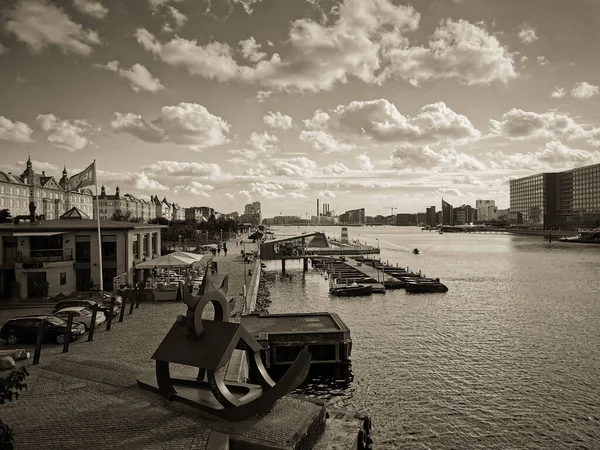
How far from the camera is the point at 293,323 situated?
2905cm

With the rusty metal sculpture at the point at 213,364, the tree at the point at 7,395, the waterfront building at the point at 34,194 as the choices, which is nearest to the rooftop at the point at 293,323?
the rusty metal sculpture at the point at 213,364

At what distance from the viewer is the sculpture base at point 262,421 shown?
37.0 ft

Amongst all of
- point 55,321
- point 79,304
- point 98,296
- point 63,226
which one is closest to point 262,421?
point 55,321

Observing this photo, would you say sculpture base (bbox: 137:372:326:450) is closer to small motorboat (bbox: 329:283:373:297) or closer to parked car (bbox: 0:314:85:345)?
parked car (bbox: 0:314:85:345)

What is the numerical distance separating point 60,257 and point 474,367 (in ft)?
104

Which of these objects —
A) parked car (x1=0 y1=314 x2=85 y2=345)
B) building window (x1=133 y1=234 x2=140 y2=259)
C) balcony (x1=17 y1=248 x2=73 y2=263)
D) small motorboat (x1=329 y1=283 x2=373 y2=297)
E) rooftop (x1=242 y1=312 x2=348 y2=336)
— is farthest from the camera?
small motorboat (x1=329 y1=283 x2=373 y2=297)

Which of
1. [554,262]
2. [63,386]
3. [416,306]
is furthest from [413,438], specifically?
[554,262]

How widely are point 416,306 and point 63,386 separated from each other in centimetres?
3747

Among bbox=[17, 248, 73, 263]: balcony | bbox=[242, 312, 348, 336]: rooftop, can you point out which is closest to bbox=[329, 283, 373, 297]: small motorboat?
bbox=[242, 312, 348, 336]: rooftop

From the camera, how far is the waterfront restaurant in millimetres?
34312

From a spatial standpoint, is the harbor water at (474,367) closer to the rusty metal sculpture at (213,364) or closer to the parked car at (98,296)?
the rusty metal sculpture at (213,364)

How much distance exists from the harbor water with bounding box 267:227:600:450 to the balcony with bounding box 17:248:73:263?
62.5 feet

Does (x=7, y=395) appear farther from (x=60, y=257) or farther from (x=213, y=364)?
(x=60, y=257)

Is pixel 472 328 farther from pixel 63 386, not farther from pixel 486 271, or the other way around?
pixel 486 271
